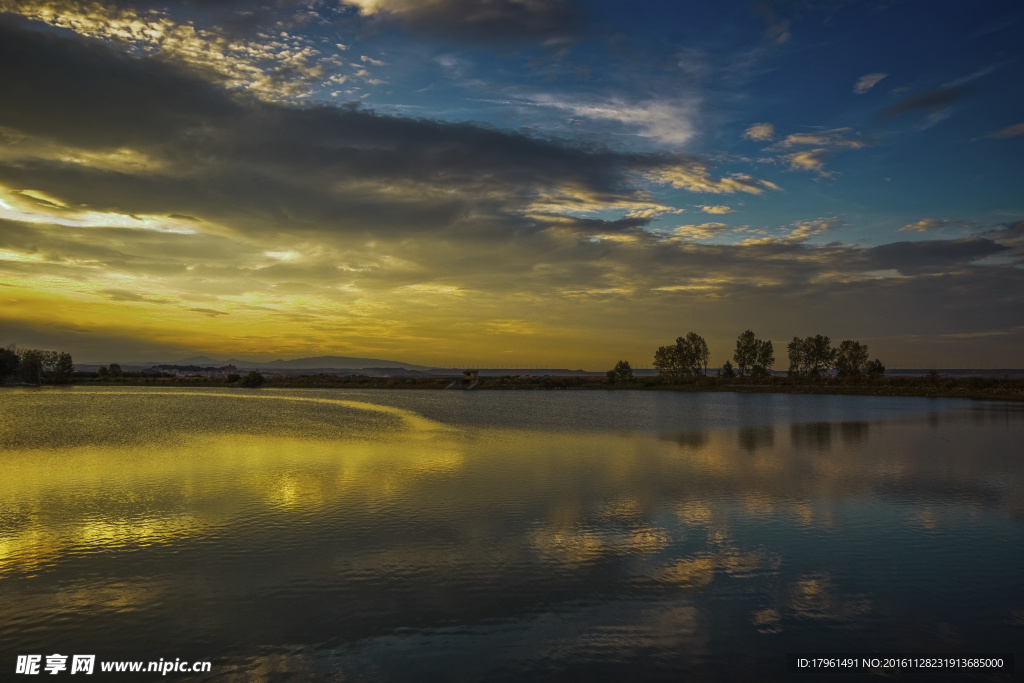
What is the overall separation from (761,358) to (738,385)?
19.4m

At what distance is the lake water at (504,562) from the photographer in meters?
7.48

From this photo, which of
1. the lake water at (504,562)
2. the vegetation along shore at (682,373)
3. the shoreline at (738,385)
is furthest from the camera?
the vegetation along shore at (682,373)

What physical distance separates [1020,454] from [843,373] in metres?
99.4

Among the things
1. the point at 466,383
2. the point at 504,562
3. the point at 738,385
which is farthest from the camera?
the point at 466,383

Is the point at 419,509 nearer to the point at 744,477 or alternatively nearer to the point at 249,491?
the point at 249,491

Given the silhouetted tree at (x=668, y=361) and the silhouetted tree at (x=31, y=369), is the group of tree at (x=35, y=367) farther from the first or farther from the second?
the silhouetted tree at (x=668, y=361)

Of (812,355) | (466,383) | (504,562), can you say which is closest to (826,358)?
(812,355)

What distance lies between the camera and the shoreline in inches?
2923

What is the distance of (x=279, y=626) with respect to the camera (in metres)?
8.08

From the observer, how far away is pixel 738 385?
343 ft

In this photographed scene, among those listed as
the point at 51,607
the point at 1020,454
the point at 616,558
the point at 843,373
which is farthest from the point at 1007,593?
the point at 843,373

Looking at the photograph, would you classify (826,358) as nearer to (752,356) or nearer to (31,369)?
(752,356)

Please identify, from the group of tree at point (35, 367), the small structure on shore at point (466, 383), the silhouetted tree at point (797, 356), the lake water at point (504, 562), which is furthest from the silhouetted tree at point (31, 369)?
the silhouetted tree at point (797, 356)

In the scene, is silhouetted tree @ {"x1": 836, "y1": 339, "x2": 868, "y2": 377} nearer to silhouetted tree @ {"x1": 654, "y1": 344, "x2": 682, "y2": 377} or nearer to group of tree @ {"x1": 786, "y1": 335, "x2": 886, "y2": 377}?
group of tree @ {"x1": 786, "y1": 335, "x2": 886, "y2": 377}
